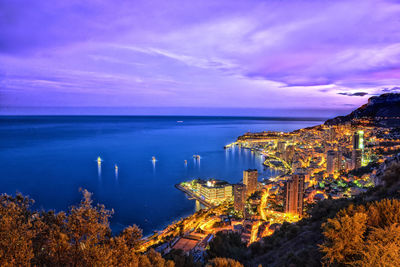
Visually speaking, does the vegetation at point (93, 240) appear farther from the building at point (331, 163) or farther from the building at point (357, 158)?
the building at point (331, 163)

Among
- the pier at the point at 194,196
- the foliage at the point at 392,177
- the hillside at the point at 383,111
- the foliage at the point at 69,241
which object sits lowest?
the pier at the point at 194,196

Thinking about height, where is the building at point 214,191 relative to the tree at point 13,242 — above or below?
below

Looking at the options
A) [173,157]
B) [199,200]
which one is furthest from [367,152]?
[173,157]

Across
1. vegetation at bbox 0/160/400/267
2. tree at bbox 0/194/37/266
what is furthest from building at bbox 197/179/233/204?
tree at bbox 0/194/37/266

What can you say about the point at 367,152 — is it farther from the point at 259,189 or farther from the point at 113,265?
the point at 113,265

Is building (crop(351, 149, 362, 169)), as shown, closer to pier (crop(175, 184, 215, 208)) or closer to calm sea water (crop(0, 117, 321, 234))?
calm sea water (crop(0, 117, 321, 234))

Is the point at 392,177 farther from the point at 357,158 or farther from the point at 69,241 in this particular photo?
the point at 357,158

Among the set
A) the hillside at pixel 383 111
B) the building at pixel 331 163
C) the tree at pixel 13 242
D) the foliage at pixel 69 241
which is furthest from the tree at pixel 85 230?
the hillside at pixel 383 111

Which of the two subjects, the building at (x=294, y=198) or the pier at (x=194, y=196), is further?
the pier at (x=194, y=196)
